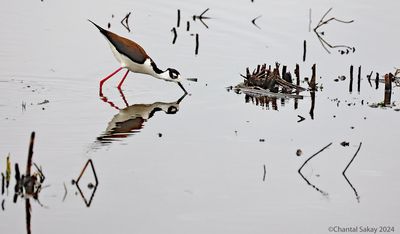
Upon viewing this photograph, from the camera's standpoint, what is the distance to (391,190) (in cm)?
955

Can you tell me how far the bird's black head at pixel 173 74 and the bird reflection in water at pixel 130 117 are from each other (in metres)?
0.30

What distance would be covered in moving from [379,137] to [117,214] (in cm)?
451

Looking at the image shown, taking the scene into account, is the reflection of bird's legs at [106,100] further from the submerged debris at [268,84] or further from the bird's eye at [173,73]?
the submerged debris at [268,84]

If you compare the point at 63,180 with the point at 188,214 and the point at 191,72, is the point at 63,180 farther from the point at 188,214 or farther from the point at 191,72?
the point at 191,72

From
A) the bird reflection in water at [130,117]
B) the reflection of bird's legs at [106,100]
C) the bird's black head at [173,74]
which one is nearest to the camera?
the bird reflection in water at [130,117]

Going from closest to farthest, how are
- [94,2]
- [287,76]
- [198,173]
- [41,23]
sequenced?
[198,173] → [287,76] → [41,23] → [94,2]

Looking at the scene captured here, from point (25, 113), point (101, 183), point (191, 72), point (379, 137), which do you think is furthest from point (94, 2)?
point (101, 183)

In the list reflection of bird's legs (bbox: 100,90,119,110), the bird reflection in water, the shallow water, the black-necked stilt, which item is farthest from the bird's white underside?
reflection of bird's legs (bbox: 100,90,119,110)

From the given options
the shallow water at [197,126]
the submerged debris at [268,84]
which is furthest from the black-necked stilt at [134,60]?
the submerged debris at [268,84]

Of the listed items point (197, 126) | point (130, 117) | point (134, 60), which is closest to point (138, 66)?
point (134, 60)

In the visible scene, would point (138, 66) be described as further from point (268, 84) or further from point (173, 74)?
point (268, 84)

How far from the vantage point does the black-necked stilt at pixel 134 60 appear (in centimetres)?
1329

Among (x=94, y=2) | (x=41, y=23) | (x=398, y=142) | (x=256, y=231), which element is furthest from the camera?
(x=94, y=2)

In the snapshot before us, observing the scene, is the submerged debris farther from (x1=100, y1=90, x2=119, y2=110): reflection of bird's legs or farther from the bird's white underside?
(x1=100, y1=90, x2=119, y2=110): reflection of bird's legs
